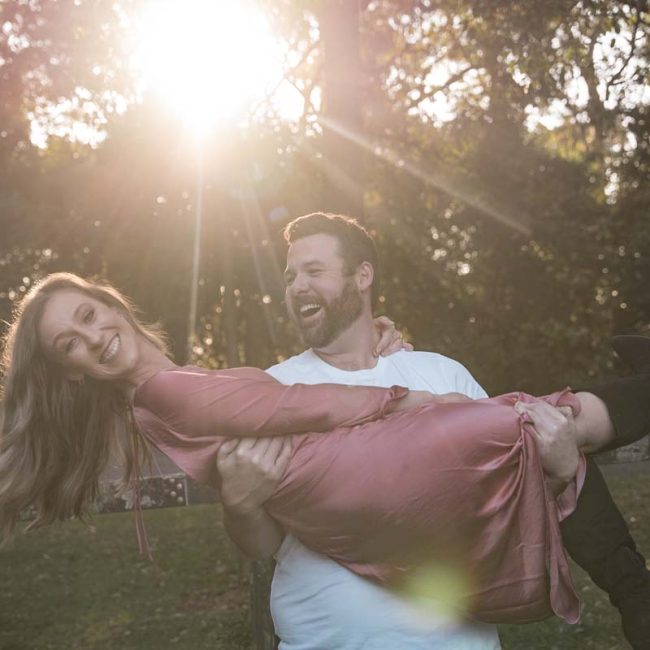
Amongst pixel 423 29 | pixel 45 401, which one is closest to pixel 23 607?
pixel 45 401

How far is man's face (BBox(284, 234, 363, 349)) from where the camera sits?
3.31m

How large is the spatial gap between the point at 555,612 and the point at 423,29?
869 cm

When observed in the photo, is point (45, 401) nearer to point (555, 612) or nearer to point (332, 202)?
point (555, 612)

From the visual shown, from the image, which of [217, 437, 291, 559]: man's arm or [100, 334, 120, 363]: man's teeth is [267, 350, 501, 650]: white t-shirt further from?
[100, 334, 120, 363]: man's teeth

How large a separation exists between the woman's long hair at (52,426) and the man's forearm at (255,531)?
0.63 meters

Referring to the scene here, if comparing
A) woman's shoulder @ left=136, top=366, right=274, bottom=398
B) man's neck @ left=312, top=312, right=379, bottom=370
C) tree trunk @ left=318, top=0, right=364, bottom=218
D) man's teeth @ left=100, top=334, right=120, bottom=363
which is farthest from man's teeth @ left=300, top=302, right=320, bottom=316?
tree trunk @ left=318, top=0, right=364, bottom=218

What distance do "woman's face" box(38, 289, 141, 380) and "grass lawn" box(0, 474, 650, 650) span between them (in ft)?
15.4

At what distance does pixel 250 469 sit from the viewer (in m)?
2.70

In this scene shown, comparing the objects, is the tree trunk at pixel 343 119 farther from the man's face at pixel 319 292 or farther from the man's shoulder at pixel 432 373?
the man's shoulder at pixel 432 373

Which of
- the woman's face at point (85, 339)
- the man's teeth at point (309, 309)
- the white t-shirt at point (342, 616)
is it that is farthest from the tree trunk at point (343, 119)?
the white t-shirt at point (342, 616)

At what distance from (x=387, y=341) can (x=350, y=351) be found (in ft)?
0.64

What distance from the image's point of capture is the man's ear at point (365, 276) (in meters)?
3.49

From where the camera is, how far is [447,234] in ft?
77.3

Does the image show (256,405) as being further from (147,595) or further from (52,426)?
(147,595)
